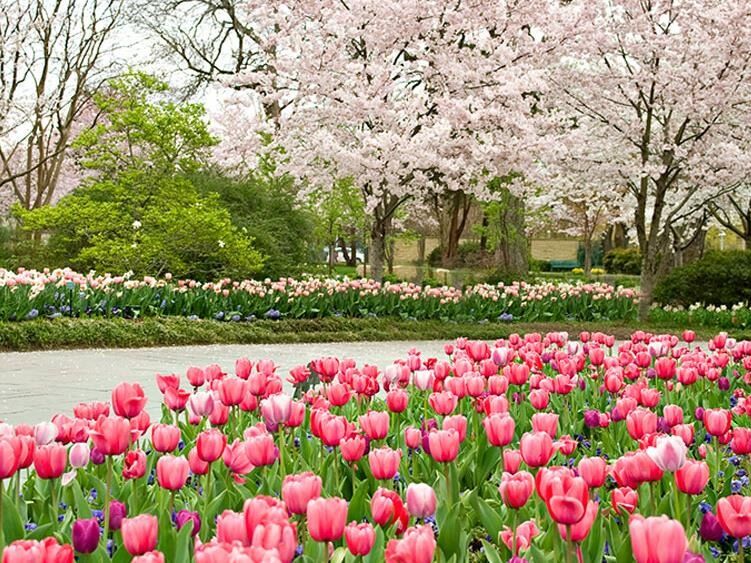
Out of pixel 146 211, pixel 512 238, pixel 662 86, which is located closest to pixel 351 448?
pixel 662 86

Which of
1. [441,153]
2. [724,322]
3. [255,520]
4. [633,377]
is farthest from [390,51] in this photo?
[255,520]

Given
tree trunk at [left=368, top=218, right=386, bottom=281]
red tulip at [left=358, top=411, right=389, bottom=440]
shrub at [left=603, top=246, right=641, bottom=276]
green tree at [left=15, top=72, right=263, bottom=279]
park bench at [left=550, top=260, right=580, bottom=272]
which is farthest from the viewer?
park bench at [left=550, top=260, right=580, bottom=272]

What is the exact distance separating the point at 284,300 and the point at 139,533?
1174cm

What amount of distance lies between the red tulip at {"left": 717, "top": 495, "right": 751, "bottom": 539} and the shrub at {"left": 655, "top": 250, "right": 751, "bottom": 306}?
15.2 meters

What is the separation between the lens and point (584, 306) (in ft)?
50.5

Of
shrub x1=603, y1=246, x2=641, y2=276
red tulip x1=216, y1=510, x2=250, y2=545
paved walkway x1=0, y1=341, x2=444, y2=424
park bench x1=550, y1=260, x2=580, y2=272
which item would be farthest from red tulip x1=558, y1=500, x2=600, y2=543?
park bench x1=550, y1=260, x2=580, y2=272

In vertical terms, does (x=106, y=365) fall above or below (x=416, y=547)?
below

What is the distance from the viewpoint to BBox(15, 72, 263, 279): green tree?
1527 cm

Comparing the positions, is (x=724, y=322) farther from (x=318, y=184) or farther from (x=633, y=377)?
(x=633, y=377)

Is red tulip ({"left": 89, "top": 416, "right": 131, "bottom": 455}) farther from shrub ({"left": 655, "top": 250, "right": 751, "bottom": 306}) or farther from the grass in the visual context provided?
shrub ({"left": 655, "top": 250, "right": 751, "bottom": 306})

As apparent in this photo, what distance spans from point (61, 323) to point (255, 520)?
9.62m

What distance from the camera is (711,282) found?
16219 millimetres

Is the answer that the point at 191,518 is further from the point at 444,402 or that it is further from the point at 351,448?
the point at 444,402

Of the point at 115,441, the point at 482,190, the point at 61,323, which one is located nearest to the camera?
the point at 115,441
